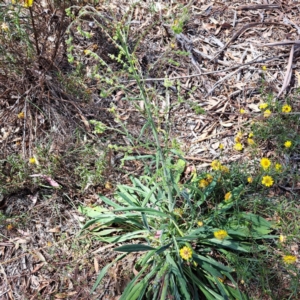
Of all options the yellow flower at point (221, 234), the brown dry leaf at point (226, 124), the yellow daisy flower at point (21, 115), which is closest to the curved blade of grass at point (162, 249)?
the yellow flower at point (221, 234)

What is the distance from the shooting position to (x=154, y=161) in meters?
2.22

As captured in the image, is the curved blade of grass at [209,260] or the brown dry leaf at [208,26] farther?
the brown dry leaf at [208,26]

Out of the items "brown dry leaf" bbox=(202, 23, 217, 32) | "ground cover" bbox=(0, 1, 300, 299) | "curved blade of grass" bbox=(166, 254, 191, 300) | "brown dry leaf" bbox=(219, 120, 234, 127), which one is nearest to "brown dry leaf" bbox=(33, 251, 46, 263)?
"ground cover" bbox=(0, 1, 300, 299)

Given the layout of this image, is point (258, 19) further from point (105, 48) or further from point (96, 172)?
point (96, 172)

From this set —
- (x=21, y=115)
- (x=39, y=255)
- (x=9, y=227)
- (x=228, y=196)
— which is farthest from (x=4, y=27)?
(x=228, y=196)

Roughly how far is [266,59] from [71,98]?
1734 mm

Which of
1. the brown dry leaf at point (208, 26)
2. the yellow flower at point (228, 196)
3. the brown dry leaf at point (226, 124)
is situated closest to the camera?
the yellow flower at point (228, 196)

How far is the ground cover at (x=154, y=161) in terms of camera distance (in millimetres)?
2125

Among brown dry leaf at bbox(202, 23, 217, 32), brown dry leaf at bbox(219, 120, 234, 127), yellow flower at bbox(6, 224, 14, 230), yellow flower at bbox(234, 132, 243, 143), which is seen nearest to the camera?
yellow flower at bbox(6, 224, 14, 230)

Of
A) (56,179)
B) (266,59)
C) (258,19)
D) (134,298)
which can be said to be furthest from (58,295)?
(258,19)

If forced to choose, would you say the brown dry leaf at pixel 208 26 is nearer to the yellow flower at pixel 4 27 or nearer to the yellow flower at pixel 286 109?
the yellow flower at pixel 286 109

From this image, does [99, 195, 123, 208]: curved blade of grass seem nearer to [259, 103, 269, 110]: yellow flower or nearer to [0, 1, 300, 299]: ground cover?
[0, 1, 300, 299]: ground cover

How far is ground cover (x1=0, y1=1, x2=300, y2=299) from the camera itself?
212cm

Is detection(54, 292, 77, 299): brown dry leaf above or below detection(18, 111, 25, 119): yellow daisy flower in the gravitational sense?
below
